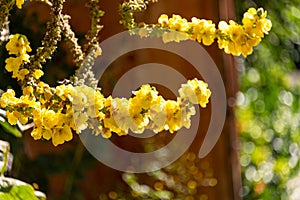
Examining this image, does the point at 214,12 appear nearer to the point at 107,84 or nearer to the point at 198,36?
the point at 107,84

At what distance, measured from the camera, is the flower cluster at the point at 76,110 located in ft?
2.59

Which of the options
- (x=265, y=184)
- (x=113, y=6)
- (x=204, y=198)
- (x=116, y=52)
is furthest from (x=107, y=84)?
(x=265, y=184)

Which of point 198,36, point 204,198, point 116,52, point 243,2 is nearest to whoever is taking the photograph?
point 198,36

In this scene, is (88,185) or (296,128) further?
(296,128)

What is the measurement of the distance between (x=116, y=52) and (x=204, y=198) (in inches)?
16.5

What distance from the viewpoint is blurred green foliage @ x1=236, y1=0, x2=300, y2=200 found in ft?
6.12

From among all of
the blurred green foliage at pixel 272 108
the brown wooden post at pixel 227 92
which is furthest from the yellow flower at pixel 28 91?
the blurred green foliage at pixel 272 108

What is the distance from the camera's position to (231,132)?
160 cm

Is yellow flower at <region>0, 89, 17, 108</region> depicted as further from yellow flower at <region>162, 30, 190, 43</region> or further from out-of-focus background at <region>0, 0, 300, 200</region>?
out-of-focus background at <region>0, 0, 300, 200</region>

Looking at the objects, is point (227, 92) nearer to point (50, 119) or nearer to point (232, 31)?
point (232, 31)

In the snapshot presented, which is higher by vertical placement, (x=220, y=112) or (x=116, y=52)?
(x=116, y=52)

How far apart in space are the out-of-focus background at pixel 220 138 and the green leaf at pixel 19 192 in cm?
23

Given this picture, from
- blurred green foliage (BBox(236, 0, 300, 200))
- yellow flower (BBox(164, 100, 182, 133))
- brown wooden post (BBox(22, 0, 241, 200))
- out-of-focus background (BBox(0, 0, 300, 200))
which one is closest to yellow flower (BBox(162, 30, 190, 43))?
yellow flower (BBox(164, 100, 182, 133))

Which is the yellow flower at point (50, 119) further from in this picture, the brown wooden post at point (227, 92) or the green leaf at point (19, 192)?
the brown wooden post at point (227, 92)
